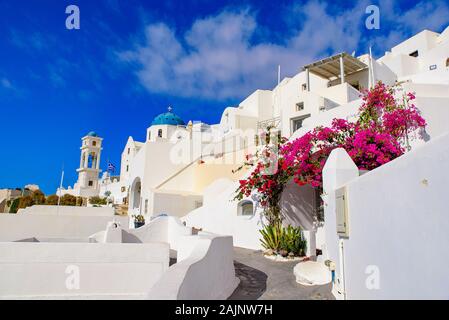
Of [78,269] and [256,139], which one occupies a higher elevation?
[256,139]

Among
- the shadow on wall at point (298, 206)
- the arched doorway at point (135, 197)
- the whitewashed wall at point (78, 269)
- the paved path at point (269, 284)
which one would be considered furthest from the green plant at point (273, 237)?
the arched doorway at point (135, 197)

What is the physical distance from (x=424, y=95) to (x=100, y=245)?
40.7 ft

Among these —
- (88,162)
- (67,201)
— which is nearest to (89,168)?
(88,162)

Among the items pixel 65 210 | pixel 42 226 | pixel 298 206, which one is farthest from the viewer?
pixel 65 210

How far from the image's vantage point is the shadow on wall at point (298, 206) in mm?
13375

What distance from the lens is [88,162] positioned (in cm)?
5712

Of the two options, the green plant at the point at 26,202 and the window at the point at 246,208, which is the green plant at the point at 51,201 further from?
the window at the point at 246,208

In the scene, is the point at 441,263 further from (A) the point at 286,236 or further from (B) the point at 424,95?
(B) the point at 424,95

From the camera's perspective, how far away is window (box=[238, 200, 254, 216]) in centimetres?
1449

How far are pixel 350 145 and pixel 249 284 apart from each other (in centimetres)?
589

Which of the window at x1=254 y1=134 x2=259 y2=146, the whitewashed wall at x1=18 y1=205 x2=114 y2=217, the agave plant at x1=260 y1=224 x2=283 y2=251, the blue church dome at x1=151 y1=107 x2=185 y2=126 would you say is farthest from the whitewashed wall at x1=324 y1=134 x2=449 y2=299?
the blue church dome at x1=151 y1=107 x2=185 y2=126

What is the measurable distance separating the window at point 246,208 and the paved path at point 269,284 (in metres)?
3.55

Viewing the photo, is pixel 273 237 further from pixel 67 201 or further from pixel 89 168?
pixel 89 168

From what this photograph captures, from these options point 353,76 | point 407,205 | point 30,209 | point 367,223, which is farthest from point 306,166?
point 30,209
